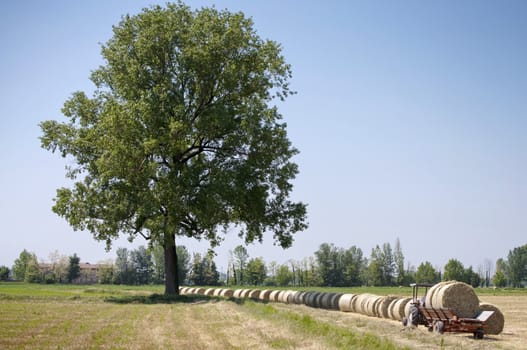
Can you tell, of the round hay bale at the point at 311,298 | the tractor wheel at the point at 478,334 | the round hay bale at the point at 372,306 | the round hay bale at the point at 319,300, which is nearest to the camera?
the tractor wheel at the point at 478,334

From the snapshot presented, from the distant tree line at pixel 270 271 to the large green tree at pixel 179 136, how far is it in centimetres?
8350

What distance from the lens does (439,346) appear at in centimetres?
1633

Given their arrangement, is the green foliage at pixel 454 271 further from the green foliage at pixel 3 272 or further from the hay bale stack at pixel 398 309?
the hay bale stack at pixel 398 309

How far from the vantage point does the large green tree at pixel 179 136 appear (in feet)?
112

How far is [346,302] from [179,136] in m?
13.7

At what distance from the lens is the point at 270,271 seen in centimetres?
14638

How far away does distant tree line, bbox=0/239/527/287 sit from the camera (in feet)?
405

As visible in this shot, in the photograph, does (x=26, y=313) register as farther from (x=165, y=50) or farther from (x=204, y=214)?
(x=165, y=50)

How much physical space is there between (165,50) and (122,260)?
5287 inches

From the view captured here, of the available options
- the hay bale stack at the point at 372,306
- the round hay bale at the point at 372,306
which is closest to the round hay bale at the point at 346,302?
the hay bale stack at the point at 372,306

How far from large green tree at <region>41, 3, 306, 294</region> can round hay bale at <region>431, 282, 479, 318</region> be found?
15115mm

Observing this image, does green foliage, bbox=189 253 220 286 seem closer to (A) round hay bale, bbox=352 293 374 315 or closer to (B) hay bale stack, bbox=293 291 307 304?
(B) hay bale stack, bbox=293 291 307 304

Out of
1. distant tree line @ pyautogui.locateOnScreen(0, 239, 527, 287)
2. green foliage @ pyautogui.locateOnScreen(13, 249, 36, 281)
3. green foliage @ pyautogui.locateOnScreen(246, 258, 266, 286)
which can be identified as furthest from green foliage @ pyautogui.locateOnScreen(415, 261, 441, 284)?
green foliage @ pyautogui.locateOnScreen(13, 249, 36, 281)

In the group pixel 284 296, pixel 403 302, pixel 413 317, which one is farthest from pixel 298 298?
pixel 413 317
